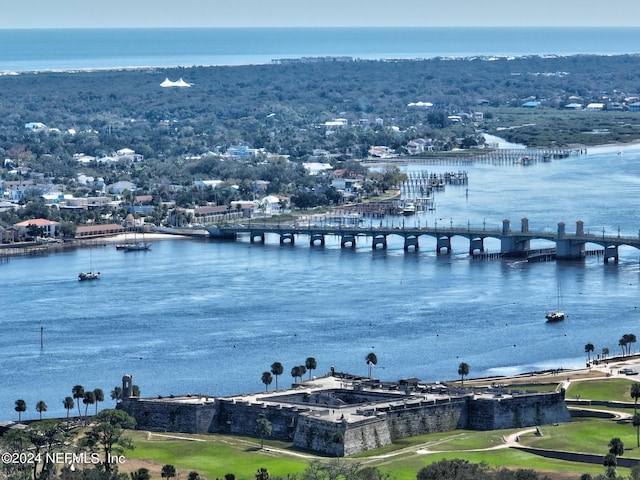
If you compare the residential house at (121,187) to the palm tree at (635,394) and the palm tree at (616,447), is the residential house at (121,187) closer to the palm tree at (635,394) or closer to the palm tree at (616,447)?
the palm tree at (635,394)

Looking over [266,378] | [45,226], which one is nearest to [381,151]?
[45,226]

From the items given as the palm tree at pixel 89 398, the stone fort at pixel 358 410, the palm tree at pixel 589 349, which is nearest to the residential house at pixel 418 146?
the palm tree at pixel 589 349

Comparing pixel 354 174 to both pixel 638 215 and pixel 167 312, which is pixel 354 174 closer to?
pixel 638 215

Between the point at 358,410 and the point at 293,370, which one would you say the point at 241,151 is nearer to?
the point at 293,370

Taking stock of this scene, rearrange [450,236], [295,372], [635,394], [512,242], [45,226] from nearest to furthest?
[635,394] < [295,372] < [512,242] < [450,236] < [45,226]

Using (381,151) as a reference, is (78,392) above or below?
below

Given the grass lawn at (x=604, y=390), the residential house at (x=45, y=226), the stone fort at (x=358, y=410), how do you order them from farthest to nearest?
the residential house at (x=45, y=226) < the grass lawn at (x=604, y=390) < the stone fort at (x=358, y=410)

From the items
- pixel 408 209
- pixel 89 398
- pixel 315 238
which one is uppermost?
pixel 408 209
